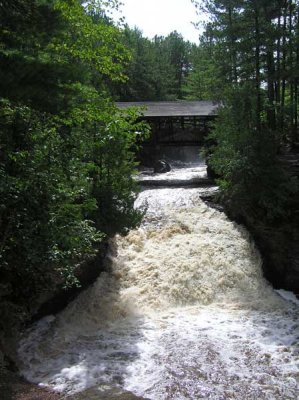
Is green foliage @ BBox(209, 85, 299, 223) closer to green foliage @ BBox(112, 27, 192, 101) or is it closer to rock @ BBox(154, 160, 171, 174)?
rock @ BBox(154, 160, 171, 174)

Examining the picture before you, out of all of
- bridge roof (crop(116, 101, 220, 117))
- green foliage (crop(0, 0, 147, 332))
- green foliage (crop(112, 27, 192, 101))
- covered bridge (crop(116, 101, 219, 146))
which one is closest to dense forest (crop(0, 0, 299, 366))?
green foliage (crop(0, 0, 147, 332))

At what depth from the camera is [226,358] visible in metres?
7.95

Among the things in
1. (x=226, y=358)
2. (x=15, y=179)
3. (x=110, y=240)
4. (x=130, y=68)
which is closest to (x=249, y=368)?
(x=226, y=358)

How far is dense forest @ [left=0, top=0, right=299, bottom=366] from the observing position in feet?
23.4

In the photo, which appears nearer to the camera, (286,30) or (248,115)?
(248,115)

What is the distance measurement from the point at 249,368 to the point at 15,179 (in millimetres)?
5230

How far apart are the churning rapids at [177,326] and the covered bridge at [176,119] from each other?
10697 mm

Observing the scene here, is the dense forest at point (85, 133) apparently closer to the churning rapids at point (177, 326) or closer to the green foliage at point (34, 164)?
the green foliage at point (34, 164)

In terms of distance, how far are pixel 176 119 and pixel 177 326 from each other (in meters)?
19.7

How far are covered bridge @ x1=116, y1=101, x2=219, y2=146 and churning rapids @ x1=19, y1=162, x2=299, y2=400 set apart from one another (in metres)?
10.7

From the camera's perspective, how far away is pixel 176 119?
1072 inches

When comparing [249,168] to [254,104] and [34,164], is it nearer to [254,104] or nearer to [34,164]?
[254,104]

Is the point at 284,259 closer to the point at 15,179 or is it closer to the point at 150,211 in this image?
the point at 150,211

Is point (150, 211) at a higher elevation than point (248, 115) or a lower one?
lower
